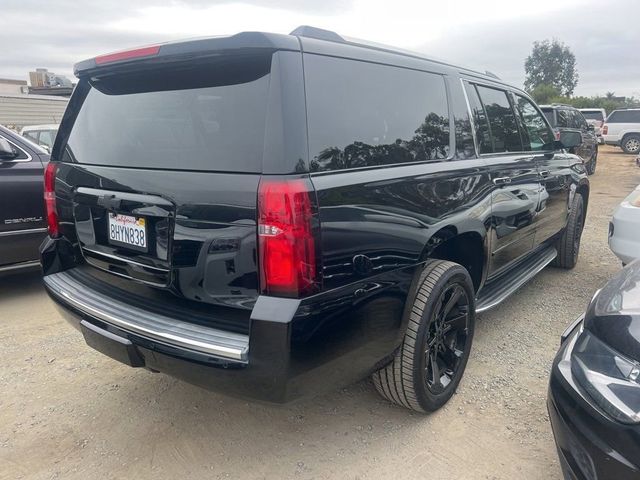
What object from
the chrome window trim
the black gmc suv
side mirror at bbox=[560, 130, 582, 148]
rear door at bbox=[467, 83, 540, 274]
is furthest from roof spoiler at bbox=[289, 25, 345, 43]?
side mirror at bbox=[560, 130, 582, 148]

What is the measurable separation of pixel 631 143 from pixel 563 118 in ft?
32.8

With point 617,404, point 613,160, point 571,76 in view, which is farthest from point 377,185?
point 571,76

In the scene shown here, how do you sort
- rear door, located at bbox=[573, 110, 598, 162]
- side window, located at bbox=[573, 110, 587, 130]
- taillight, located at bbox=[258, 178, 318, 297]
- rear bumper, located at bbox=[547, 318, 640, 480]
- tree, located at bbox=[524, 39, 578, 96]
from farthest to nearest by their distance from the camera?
tree, located at bbox=[524, 39, 578, 96], side window, located at bbox=[573, 110, 587, 130], rear door, located at bbox=[573, 110, 598, 162], taillight, located at bbox=[258, 178, 318, 297], rear bumper, located at bbox=[547, 318, 640, 480]

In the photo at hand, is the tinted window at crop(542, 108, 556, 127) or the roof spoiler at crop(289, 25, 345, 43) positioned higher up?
the roof spoiler at crop(289, 25, 345, 43)

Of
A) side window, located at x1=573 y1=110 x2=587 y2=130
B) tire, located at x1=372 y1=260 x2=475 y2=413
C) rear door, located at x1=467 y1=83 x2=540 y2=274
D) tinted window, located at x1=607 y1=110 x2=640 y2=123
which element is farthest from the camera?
tinted window, located at x1=607 y1=110 x2=640 y2=123

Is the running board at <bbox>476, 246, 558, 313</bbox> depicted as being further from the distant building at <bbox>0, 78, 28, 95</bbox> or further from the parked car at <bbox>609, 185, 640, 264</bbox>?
the distant building at <bbox>0, 78, 28, 95</bbox>

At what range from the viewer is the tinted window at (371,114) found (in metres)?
2.05

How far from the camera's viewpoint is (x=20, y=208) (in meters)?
4.47

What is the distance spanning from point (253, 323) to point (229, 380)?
267 millimetres

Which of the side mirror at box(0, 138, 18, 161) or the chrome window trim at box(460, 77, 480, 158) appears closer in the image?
the chrome window trim at box(460, 77, 480, 158)

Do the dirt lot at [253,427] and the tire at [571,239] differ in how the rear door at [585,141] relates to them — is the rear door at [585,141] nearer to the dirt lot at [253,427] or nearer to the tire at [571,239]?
the tire at [571,239]

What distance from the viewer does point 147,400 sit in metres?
2.96

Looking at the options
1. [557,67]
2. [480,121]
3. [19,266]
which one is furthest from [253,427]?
[557,67]

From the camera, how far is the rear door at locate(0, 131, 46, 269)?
173 inches
